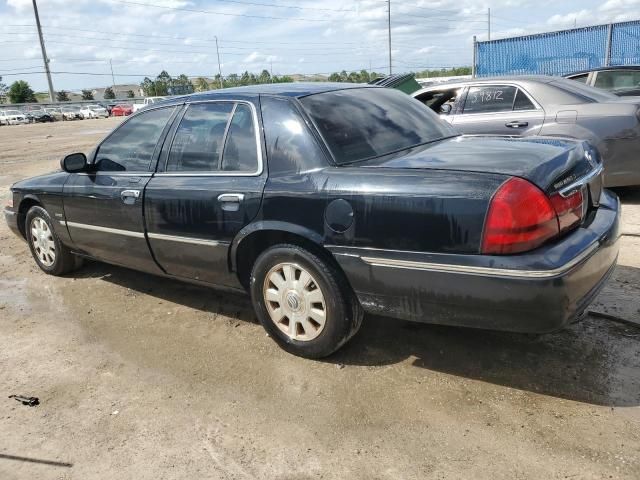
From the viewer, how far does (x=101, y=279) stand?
5262mm

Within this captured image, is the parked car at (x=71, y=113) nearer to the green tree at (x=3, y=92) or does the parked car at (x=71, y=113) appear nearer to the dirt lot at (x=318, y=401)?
the green tree at (x=3, y=92)

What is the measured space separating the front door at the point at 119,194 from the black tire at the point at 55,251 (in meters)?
0.44

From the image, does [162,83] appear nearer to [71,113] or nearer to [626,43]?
[71,113]

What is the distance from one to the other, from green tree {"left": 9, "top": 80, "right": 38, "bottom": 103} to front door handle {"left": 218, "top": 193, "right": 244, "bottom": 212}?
8350 cm

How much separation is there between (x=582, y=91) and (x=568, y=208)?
13.7 feet

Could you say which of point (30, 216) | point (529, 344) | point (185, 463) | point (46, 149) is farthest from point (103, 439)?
point (46, 149)

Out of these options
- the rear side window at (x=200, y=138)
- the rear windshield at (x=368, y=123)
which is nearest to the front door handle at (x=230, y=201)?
the rear side window at (x=200, y=138)

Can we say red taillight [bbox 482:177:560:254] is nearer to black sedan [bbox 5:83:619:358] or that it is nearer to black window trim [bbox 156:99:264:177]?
black sedan [bbox 5:83:619:358]

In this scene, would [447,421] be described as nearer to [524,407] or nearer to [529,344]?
[524,407]

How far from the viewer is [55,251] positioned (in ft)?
17.0

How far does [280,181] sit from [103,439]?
1637mm

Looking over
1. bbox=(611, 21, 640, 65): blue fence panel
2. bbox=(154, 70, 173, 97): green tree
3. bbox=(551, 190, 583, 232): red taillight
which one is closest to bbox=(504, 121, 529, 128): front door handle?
bbox=(551, 190, 583, 232): red taillight

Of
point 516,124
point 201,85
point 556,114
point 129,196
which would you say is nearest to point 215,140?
point 129,196

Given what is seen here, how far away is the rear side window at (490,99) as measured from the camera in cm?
655
